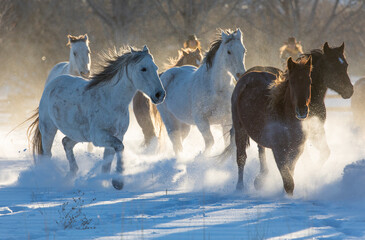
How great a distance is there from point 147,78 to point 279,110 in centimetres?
161

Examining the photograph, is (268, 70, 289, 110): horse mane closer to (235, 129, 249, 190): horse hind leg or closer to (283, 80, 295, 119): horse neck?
(283, 80, 295, 119): horse neck

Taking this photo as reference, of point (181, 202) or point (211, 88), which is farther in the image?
point (211, 88)

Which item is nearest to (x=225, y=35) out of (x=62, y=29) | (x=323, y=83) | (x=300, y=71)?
(x=323, y=83)

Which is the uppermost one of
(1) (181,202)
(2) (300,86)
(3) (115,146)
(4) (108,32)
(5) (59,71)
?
(4) (108,32)

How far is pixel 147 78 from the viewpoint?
6.55m

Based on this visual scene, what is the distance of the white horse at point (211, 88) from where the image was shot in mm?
7898

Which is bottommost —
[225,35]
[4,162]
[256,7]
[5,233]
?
[5,233]

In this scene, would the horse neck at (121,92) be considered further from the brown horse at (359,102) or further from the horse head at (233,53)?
the brown horse at (359,102)

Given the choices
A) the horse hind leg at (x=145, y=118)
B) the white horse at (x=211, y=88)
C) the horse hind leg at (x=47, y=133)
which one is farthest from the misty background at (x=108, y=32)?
the horse hind leg at (x=47, y=133)

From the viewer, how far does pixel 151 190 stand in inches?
268

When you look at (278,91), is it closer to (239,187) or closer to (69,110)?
(239,187)

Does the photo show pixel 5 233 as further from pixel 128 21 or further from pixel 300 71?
pixel 128 21

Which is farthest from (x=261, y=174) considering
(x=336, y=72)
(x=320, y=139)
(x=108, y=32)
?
(x=108, y=32)

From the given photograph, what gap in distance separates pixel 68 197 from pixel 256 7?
27.9 metres
